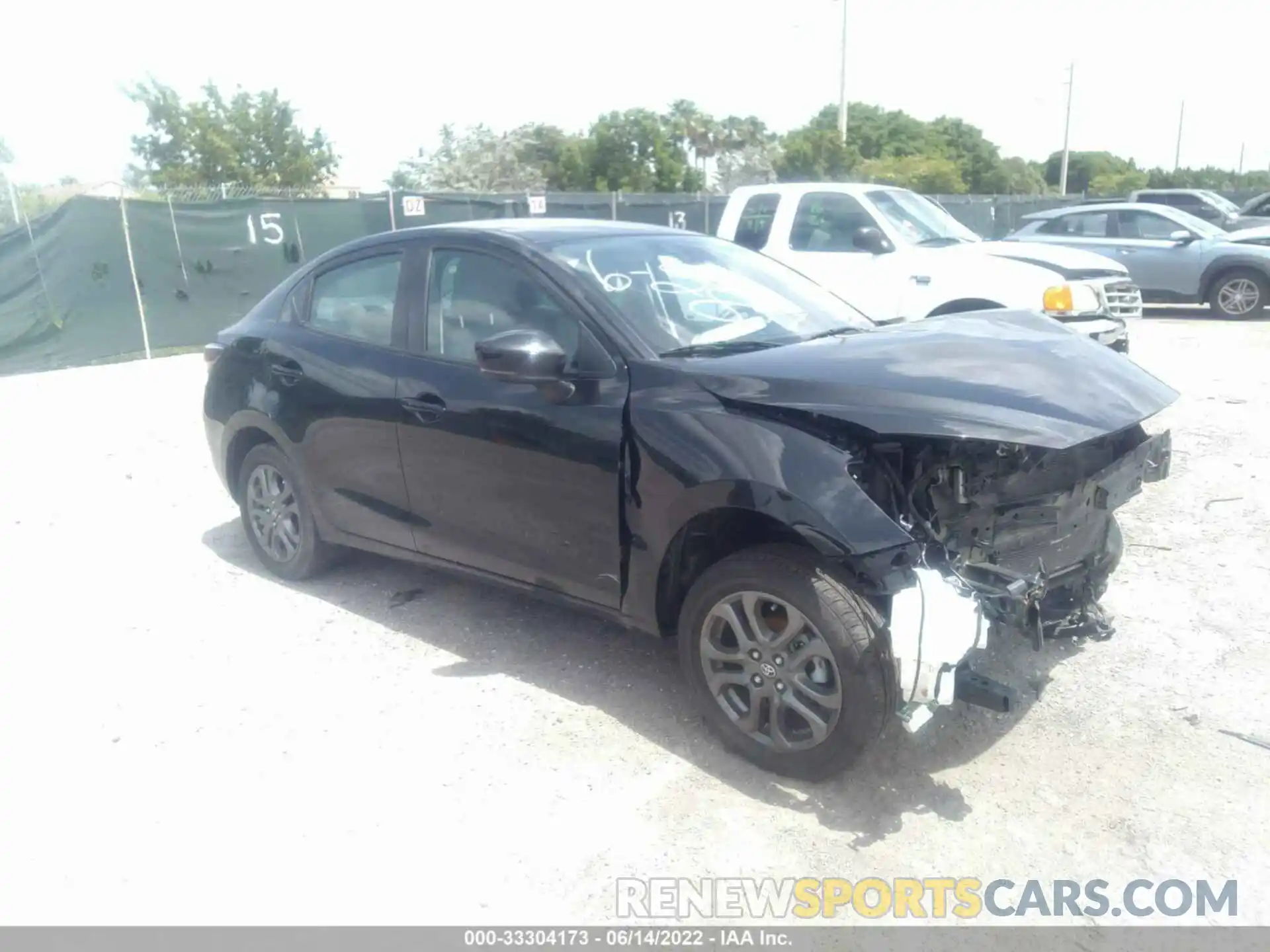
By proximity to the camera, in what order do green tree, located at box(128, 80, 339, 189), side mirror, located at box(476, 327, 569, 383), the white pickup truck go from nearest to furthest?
1. side mirror, located at box(476, 327, 569, 383)
2. the white pickup truck
3. green tree, located at box(128, 80, 339, 189)

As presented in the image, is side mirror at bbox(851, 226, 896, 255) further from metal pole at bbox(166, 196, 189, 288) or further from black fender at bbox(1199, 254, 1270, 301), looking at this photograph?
metal pole at bbox(166, 196, 189, 288)

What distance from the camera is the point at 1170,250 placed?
50.4 ft

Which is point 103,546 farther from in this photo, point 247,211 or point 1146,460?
point 247,211

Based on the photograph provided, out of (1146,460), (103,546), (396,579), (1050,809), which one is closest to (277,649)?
(396,579)

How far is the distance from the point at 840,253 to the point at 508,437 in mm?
5985

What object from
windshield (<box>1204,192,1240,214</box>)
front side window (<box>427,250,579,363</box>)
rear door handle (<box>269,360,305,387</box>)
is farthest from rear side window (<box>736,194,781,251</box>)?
windshield (<box>1204,192,1240,214</box>)

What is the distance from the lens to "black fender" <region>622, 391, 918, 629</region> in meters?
3.20

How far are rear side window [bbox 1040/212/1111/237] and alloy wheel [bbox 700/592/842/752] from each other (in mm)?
14249

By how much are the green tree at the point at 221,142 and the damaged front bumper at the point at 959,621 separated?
114ft

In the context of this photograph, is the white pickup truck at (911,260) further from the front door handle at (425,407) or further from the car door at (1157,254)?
the car door at (1157,254)

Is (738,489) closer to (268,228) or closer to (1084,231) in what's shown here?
(268,228)

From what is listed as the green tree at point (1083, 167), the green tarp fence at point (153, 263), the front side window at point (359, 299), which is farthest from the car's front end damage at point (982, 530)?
the green tree at point (1083, 167)

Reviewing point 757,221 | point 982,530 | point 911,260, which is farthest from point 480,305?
point 757,221
